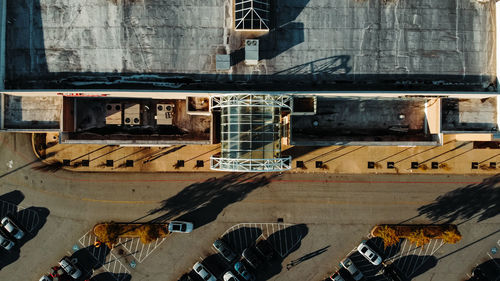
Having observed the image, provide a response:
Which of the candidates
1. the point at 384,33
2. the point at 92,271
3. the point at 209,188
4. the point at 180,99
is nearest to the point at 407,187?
the point at 384,33

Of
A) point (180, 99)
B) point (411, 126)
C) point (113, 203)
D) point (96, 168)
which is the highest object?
point (180, 99)

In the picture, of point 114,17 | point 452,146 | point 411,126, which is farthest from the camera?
point 452,146

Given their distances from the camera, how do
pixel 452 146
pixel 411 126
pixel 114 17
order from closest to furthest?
pixel 114 17 < pixel 411 126 < pixel 452 146

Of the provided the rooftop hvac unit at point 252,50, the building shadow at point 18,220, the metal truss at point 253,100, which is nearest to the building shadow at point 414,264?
the metal truss at point 253,100

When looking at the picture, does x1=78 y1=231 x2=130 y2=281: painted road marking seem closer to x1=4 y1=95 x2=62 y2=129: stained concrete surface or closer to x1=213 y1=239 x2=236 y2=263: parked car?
x1=213 y1=239 x2=236 y2=263: parked car

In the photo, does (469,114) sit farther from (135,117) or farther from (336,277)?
(135,117)

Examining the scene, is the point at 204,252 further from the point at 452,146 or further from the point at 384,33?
the point at 452,146

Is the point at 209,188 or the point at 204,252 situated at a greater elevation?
the point at 209,188

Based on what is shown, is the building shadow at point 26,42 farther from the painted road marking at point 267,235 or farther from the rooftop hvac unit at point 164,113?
the painted road marking at point 267,235
